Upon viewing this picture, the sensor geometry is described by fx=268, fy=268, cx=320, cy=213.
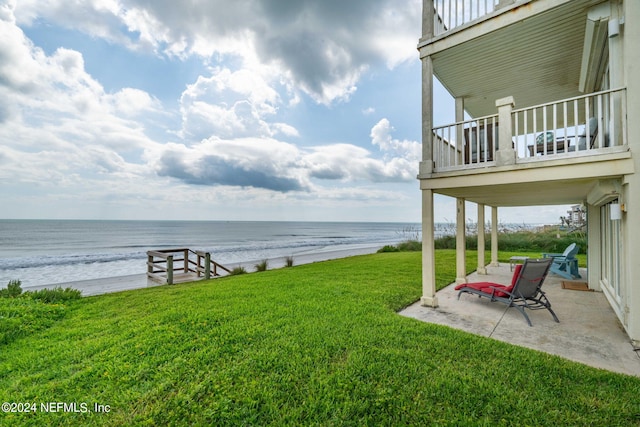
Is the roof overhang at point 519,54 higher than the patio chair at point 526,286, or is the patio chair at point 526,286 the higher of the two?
the roof overhang at point 519,54

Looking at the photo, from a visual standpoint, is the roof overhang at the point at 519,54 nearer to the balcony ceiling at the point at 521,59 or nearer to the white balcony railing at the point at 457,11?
the balcony ceiling at the point at 521,59

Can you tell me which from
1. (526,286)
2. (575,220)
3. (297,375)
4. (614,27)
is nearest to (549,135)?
(614,27)

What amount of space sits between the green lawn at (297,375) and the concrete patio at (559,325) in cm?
46

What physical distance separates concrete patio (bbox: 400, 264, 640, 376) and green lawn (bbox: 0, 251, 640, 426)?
→ 456 mm

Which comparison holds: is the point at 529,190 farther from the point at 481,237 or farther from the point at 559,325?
the point at 481,237

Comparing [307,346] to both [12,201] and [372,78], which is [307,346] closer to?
[372,78]

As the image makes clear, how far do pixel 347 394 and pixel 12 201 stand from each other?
A: 115 ft

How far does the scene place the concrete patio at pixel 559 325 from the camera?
3.26 metres

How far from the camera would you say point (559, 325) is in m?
4.26

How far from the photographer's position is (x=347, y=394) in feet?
8.11

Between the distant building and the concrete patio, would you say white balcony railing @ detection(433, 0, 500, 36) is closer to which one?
the concrete patio

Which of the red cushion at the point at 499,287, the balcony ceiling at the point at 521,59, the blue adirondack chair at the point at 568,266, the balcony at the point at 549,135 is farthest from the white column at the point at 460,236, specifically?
the blue adirondack chair at the point at 568,266

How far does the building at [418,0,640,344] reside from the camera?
3420 mm

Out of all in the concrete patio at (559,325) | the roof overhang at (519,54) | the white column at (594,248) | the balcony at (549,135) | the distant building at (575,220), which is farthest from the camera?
the distant building at (575,220)
